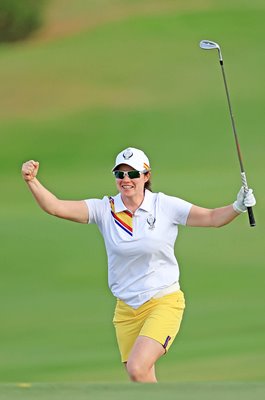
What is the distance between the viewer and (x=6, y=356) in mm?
14586

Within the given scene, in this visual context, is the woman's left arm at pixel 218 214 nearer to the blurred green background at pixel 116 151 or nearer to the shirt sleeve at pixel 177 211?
the shirt sleeve at pixel 177 211

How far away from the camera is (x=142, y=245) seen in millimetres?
9648

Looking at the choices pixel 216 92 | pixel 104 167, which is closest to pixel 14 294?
pixel 104 167

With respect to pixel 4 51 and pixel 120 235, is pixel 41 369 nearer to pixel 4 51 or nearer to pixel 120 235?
pixel 120 235

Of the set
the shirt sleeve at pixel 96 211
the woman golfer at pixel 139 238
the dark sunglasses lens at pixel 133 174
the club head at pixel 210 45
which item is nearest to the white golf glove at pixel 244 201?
the woman golfer at pixel 139 238

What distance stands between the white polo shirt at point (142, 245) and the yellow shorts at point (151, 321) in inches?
2.3

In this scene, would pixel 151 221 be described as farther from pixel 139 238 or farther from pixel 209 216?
pixel 209 216

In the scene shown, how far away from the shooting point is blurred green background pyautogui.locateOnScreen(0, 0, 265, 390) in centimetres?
1580

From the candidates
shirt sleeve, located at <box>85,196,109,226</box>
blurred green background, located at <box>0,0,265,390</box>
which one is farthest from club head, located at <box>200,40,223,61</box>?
blurred green background, located at <box>0,0,265,390</box>

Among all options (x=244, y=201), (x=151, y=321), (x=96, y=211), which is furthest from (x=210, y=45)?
(x=151, y=321)

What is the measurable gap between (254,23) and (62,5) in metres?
4.03

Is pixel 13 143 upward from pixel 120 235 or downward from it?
upward

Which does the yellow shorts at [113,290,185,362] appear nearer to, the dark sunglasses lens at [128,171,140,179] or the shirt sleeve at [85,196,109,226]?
the shirt sleeve at [85,196,109,226]

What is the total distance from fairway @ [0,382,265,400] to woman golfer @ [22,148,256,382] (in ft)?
7.61
